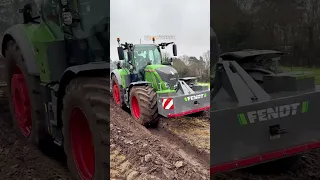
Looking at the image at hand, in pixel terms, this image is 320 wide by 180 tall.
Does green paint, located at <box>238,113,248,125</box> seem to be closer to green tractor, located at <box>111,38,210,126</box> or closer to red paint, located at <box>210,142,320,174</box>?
red paint, located at <box>210,142,320,174</box>

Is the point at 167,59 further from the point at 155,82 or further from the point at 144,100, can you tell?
the point at 144,100

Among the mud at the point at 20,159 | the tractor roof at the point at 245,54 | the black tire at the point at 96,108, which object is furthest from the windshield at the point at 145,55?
the mud at the point at 20,159

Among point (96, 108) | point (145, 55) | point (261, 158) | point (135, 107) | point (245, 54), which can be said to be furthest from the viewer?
point (261, 158)

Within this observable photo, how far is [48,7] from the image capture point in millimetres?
1821

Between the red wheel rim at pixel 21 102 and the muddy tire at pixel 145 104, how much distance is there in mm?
657

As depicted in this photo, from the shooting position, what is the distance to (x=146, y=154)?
5.44 feet

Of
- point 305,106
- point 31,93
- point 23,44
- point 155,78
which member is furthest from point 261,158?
point 23,44

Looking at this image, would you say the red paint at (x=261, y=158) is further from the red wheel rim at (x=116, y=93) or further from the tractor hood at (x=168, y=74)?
the red wheel rim at (x=116, y=93)

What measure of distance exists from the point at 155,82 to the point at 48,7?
686 millimetres

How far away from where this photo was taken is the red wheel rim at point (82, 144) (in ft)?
5.50

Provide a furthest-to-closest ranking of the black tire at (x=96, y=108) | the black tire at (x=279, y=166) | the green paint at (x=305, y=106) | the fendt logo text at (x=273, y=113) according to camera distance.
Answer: the black tire at (x=279, y=166) → the green paint at (x=305, y=106) → the fendt logo text at (x=273, y=113) → the black tire at (x=96, y=108)

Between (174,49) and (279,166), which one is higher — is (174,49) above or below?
above

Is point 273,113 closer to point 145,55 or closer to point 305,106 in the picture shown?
point 305,106

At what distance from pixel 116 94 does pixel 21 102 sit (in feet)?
2.38
